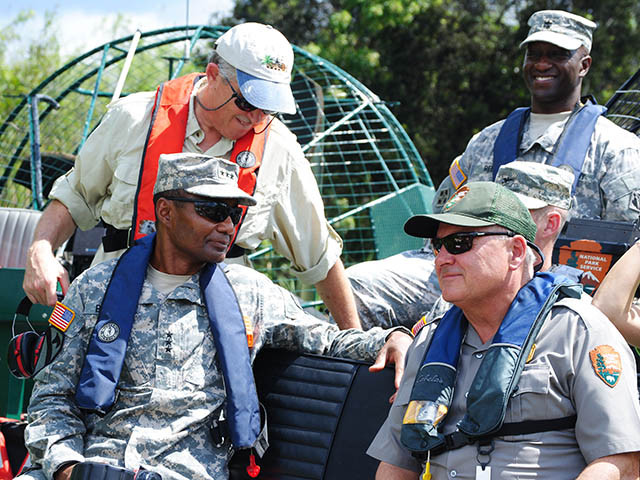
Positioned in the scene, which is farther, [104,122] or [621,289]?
[104,122]

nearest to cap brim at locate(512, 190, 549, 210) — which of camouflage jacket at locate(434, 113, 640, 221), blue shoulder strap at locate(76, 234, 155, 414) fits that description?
camouflage jacket at locate(434, 113, 640, 221)

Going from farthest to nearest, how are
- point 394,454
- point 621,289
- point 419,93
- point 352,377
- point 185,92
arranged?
point 419,93, point 185,92, point 352,377, point 621,289, point 394,454

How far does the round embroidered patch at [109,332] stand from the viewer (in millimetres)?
3133

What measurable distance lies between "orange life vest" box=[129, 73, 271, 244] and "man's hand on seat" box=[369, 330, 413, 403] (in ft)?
2.83

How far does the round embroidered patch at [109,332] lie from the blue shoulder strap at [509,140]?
1893mm

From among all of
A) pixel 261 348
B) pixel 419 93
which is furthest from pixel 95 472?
pixel 419 93

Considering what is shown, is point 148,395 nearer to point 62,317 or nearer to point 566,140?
point 62,317

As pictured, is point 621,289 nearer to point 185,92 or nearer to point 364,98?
point 185,92

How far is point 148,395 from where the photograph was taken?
3113 millimetres

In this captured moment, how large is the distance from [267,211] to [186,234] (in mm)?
703

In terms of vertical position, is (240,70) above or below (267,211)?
above

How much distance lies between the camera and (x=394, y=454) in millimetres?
2719

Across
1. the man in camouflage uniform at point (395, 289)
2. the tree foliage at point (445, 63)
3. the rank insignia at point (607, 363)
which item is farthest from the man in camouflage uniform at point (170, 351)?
the tree foliage at point (445, 63)

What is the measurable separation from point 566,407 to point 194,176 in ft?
5.11
